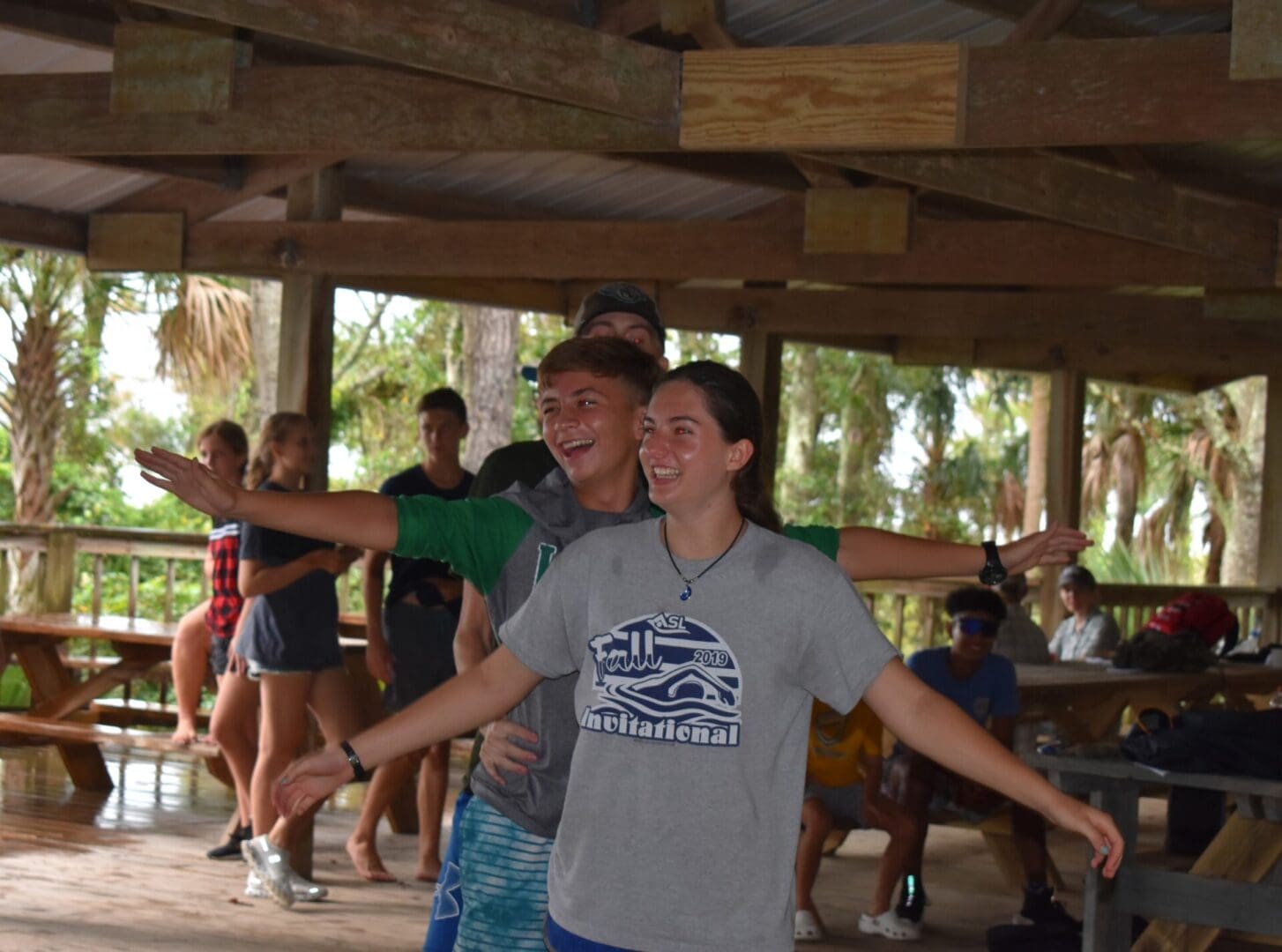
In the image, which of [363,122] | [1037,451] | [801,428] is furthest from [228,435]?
[1037,451]

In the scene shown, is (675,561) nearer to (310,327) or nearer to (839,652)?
(839,652)

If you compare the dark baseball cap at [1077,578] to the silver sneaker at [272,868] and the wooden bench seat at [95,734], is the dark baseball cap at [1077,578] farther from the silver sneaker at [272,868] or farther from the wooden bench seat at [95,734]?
the silver sneaker at [272,868]

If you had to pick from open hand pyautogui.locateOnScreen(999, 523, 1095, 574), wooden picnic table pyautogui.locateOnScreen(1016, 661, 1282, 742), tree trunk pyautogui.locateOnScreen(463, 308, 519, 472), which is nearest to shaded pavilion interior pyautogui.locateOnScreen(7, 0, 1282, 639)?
wooden picnic table pyautogui.locateOnScreen(1016, 661, 1282, 742)

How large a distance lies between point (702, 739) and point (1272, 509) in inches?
370

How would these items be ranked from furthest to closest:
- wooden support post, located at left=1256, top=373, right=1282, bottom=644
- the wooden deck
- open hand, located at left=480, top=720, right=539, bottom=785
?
wooden support post, located at left=1256, top=373, right=1282, bottom=644, the wooden deck, open hand, located at left=480, top=720, right=539, bottom=785

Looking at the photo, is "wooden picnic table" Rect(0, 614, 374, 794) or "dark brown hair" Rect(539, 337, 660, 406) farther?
"wooden picnic table" Rect(0, 614, 374, 794)

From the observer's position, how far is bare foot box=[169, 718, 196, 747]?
6.53 metres

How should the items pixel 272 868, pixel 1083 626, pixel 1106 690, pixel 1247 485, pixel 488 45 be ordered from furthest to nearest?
pixel 1247 485
pixel 1083 626
pixel 1106 690
pixel 272 868
pixel 488 45

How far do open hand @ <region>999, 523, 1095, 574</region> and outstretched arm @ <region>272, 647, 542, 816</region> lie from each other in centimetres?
91

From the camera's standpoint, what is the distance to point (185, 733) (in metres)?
6.59

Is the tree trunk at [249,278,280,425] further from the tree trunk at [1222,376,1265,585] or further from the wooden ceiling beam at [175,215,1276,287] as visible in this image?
the wooden ceiling beam at [175,215,1276,287]

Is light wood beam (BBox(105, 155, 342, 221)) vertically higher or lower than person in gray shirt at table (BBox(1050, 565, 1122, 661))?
higher

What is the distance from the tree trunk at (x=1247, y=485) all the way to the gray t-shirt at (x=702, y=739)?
16.5 metres

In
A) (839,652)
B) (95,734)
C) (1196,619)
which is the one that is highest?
(839,652)
